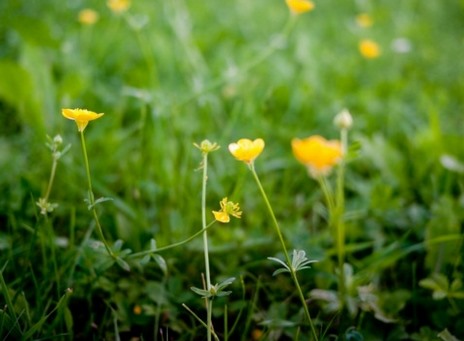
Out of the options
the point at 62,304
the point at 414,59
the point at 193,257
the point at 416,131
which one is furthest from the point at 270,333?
the point at 414,59

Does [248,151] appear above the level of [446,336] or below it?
above

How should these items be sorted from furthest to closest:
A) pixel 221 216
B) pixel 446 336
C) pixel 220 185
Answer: pixel 220 185
pixel 446 336
pixel 221 216

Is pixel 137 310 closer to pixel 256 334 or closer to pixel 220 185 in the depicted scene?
pixel 256 334

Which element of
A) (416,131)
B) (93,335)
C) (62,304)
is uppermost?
(62,304)

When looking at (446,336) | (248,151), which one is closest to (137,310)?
(248,151)

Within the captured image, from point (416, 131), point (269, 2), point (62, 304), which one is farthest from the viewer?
point (269, 2)

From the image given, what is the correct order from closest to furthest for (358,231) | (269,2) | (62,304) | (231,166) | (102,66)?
(62,304) < (358,231) < (231,166) < (102,66) < (269,2)

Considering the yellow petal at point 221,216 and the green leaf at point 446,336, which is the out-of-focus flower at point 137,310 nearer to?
the yellow petal at point 221,216

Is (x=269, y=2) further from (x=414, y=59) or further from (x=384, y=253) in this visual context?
(x=384, y=253)

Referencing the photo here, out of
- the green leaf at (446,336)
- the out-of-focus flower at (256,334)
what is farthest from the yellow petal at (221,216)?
the green leaf at (446,336)
